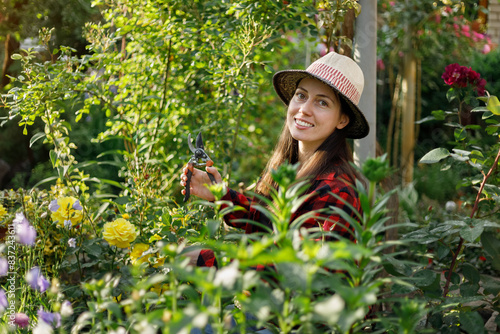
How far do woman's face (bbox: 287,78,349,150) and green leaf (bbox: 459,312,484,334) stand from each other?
31.1 inches

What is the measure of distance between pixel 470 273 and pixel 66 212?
1.41m

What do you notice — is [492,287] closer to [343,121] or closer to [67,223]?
[343,121]

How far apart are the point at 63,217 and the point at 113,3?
1.16 meters

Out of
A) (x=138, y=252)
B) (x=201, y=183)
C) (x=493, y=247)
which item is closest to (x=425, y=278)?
(x=493, y=247)

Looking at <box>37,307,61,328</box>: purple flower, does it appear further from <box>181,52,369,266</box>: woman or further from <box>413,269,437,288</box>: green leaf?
<box>413,269,437,288</box>: green leaf

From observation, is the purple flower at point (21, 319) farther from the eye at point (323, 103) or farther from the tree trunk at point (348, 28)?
the tree trunk at point (348, 28)

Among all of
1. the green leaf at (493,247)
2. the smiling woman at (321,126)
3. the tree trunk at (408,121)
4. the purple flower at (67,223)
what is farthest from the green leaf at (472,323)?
the tree trunk at (408,121)

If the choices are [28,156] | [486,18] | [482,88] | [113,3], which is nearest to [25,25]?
[28,156]

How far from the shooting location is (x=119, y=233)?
179 cm

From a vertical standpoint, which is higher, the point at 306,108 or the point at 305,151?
the point at 306,108

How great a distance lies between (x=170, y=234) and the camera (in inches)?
66.6

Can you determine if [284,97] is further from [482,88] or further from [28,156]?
[28,156]

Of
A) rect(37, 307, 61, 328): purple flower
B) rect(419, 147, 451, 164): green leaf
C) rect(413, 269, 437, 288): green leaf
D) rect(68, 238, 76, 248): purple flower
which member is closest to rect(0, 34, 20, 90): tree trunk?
rect(68, 238, 76, 248): purple flower

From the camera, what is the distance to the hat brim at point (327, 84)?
1.84m
